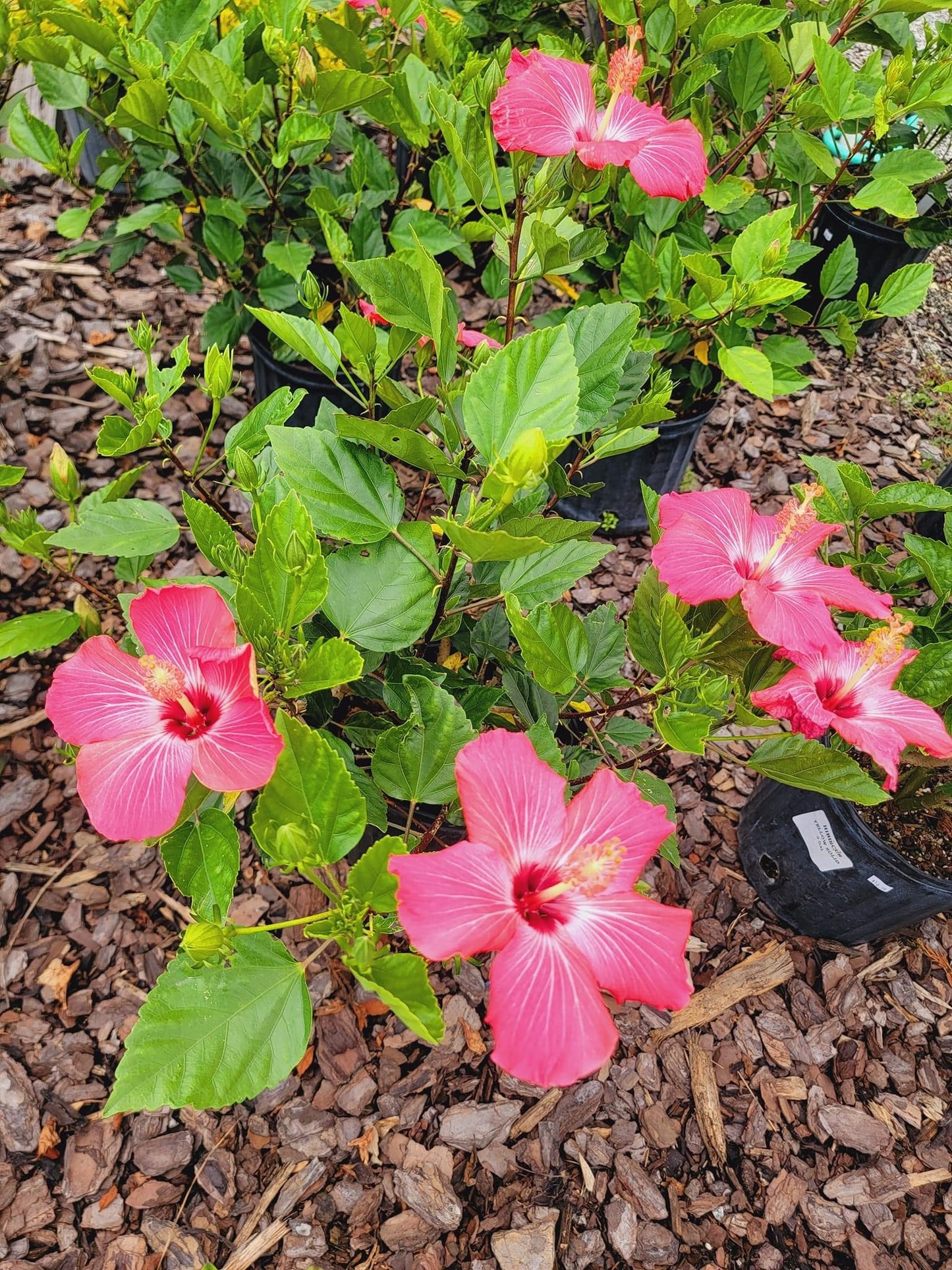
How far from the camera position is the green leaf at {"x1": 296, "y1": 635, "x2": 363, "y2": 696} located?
95cm

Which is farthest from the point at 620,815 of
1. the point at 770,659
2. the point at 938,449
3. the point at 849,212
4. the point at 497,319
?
the point at 849,212

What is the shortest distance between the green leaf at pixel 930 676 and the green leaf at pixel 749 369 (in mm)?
546

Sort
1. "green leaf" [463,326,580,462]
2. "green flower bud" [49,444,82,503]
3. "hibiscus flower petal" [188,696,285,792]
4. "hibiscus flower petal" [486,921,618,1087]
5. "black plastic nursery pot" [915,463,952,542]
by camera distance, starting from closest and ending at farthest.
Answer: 1. "hibiscus flower petal" [486,921,618,1087]
2. "hibiscus flower petal" [188,696,285,792]
3. "green leaf" [463,326,580,462]
4. "green flower bud" [49,444,82,503]
5. "black plastic nursery pot" [915,463,952,542]

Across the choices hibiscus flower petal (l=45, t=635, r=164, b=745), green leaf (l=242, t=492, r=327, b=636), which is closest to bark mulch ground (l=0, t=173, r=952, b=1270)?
hibiscus flower petal (l=45, t=635, r=164, b=745)

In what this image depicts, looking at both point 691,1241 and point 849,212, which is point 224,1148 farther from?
point 849,212

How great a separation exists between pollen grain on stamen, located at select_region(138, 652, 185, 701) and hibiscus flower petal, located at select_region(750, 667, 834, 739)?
68 cm

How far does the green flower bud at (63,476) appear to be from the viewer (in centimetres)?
137

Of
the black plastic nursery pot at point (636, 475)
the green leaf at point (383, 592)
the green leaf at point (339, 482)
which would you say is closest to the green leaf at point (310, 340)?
the green leaf at point (339, 482)

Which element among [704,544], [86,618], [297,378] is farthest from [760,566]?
[297,378]

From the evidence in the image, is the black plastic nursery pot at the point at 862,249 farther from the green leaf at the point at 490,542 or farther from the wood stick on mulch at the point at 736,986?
the green leaf at the point at 490,542

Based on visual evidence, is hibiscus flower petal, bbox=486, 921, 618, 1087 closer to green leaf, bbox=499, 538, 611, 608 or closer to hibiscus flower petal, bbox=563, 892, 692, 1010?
hibiscus flower petal, bbox=563, 892, 692, 1010

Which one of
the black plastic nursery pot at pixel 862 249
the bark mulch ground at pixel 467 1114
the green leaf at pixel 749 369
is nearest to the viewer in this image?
the bark mulch ground at pixel 467 1114

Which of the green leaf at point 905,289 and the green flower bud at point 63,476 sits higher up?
the green leaf at point 905,289

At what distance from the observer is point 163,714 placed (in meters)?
1.02
